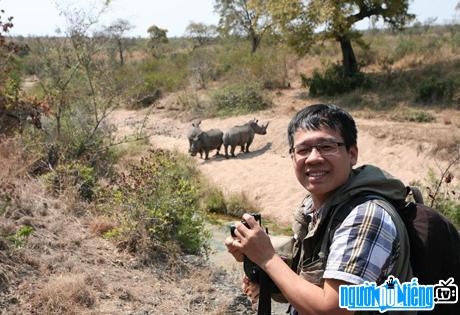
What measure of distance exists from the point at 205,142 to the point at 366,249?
37.7 ft

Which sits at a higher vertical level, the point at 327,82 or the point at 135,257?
the point at 327,82

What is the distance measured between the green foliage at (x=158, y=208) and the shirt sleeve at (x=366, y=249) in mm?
3966

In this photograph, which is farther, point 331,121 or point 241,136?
point 241,136

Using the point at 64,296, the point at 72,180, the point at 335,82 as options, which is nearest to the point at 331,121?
the point at 64,296

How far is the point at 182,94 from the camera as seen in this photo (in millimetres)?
19188

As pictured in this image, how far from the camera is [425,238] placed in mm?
1611

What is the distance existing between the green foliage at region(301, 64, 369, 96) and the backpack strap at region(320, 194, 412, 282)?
15199 millimetres

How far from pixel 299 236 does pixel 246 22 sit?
33852 mm

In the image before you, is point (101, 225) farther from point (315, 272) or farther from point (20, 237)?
point (315, 272)

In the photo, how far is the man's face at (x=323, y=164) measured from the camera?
1800mm

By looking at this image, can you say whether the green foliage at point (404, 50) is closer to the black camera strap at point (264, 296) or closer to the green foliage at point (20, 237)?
the green foliage at point (20, 237)

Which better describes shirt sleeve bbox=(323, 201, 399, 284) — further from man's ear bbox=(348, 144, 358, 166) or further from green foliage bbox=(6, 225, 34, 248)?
green foliage bbox=(6, 225, 34, 248)

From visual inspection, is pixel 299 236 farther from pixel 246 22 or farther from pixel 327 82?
pixel 246 22

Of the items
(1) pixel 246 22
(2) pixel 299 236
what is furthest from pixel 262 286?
(1) pixel 246 22
